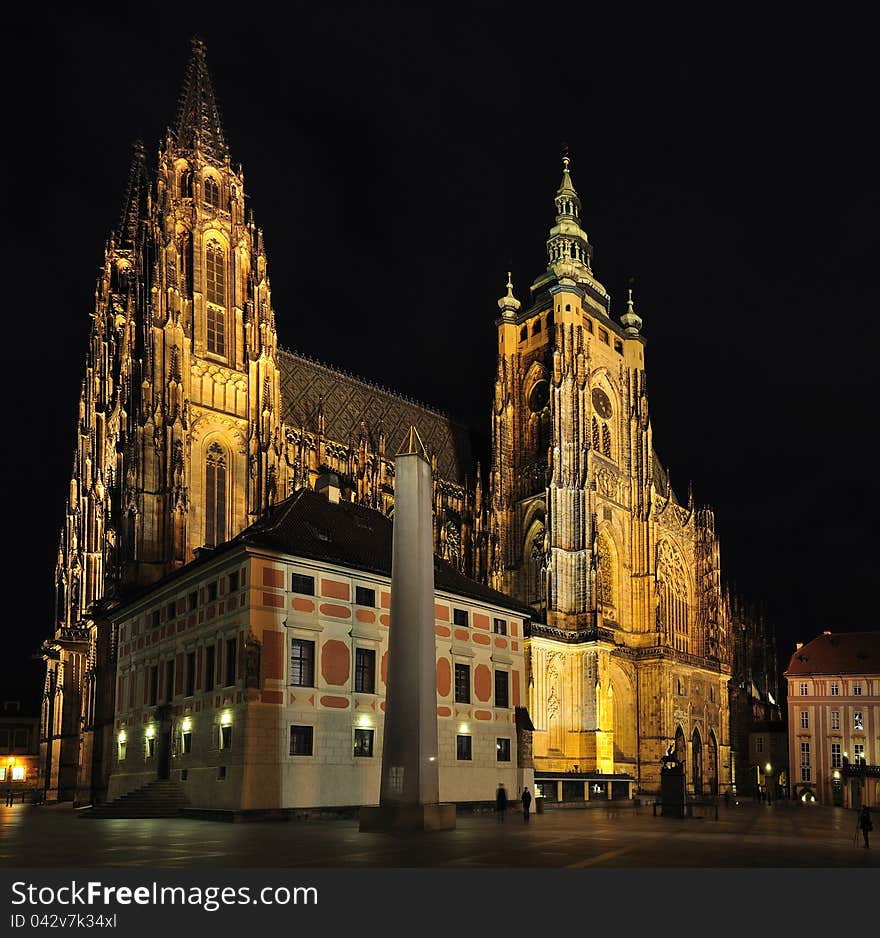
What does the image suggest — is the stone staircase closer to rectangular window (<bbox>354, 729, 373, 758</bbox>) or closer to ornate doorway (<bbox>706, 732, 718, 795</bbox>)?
rectangular window (<bbox>354, 729, 373, 758</bbox>)

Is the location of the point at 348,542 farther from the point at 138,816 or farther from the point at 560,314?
the point at 560,314

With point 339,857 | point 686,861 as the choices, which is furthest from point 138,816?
point 686,861

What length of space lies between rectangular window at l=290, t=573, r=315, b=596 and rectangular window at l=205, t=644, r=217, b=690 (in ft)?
12.4

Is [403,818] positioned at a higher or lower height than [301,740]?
lower

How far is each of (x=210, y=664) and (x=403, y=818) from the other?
14783 millimetres

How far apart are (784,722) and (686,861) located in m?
92.2

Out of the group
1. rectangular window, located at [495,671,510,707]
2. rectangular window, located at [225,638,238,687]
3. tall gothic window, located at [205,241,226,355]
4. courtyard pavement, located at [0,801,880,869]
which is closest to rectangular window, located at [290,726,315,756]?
rectangular window, located at [225,638,238,687]

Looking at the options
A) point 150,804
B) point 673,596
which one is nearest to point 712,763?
point 673,596

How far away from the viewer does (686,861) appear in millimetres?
22156

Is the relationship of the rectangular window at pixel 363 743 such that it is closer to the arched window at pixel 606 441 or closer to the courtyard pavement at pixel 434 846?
the courtyard pavement at pixel 434 846

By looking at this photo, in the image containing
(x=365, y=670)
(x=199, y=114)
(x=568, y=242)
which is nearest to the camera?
(x=365, y=670)

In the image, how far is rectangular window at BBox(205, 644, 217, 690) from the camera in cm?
4075

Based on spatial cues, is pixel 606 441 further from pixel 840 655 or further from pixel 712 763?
pixel 840 655

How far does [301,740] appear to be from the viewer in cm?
3975
